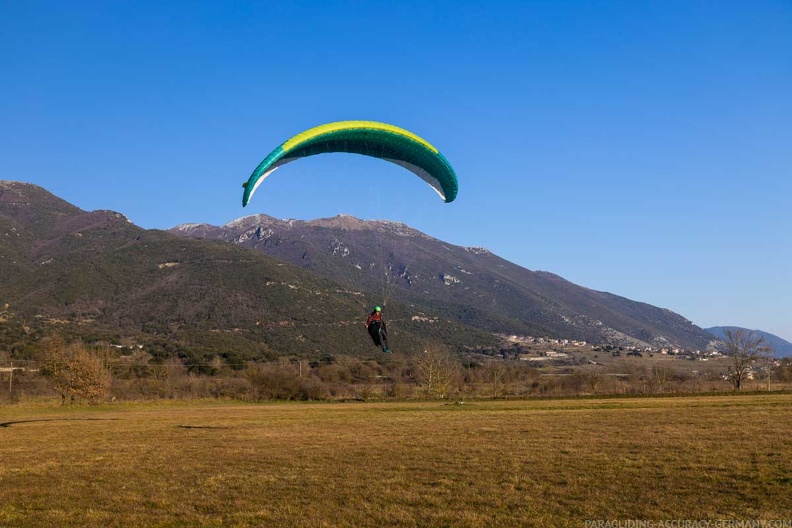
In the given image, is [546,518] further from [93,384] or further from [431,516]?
[93,384]

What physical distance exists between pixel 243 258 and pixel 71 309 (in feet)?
114

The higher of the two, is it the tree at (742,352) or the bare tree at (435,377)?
the tree at (742,352)

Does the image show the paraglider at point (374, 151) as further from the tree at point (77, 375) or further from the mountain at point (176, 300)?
the mountain at point (176, 300)

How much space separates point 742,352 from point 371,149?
53.8 meters

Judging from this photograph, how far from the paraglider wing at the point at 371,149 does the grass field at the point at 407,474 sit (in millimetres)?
8543

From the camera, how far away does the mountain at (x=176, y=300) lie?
102m

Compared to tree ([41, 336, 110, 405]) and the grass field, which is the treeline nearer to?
tree ([41, 336, 110, 405])

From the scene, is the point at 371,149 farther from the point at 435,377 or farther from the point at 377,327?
the point at 435,377

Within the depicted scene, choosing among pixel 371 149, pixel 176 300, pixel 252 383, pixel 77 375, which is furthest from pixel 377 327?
pixel 176 300

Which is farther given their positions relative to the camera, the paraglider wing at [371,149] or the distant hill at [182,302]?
the distant hill at [182,302]

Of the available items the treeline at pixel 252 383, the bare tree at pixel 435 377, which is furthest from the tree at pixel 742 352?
the bare tree at pixel 435 377

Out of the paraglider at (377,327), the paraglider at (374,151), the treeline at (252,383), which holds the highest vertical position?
the paraglider at (374,151)

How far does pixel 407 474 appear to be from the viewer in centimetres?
1511

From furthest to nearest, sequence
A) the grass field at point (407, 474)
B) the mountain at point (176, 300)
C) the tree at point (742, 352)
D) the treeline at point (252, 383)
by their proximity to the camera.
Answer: the mountain at point (176, 300), the tree at point (742, 352), the treeline at point (252, 383), the grass field at point (407, 474)
